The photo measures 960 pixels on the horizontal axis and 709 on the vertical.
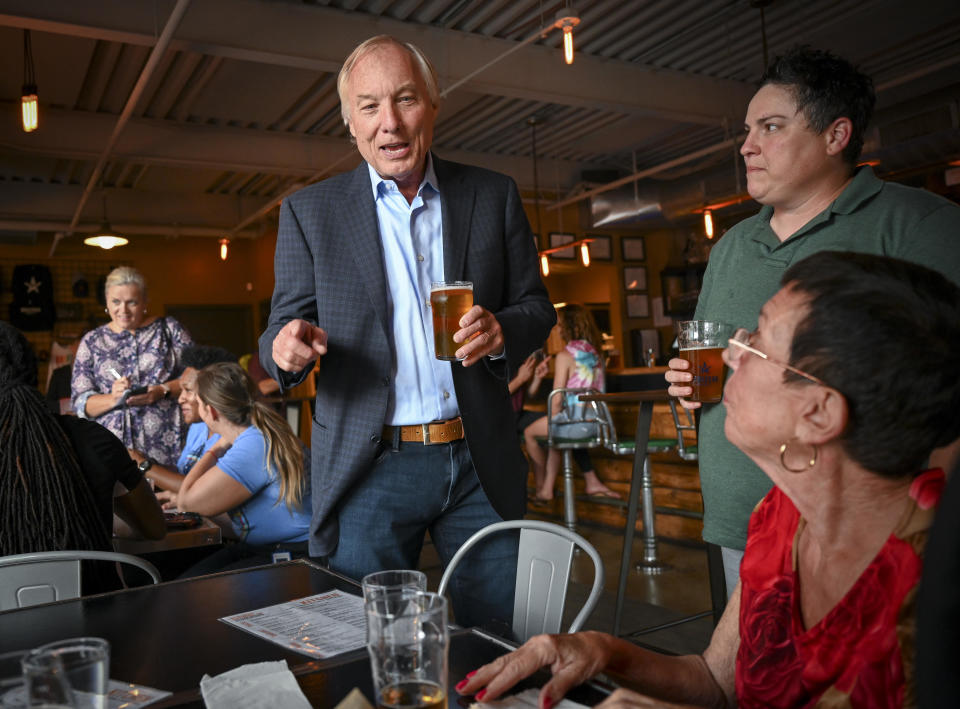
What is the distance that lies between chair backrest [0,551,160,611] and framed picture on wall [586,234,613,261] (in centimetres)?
1091

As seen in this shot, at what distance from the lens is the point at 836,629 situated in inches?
39.6

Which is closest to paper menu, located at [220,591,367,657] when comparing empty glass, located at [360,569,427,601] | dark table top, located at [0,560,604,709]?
dark table top, located at [0,560,604,709]

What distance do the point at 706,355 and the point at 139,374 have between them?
336 cm

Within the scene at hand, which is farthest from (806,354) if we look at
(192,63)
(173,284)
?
(173,284)

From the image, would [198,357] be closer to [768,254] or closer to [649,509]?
[649,509]

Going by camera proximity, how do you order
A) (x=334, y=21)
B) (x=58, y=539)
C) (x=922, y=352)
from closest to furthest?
1. (x=922, y=352)
2. (x=58, y=539)
3. (x=334, y=21)

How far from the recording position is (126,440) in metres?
4.16

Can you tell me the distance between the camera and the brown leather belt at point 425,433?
1.85 metres

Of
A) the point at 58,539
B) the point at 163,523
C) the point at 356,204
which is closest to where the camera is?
the point at 356,204

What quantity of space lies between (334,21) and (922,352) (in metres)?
5.89

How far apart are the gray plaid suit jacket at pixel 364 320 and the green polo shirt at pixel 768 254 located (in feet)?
1.62

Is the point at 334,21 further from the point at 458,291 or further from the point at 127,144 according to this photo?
the point at 458,291

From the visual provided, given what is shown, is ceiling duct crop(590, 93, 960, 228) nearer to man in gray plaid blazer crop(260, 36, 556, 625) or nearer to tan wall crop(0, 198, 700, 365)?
tan wall crop(0, 198, 700, 365)

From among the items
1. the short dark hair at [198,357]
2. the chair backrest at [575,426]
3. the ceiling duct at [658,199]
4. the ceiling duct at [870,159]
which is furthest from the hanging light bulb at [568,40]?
the ceiling duct at [658,199]
